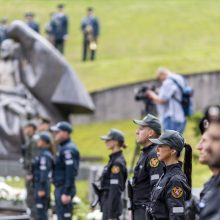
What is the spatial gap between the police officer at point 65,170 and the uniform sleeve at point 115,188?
186 cm

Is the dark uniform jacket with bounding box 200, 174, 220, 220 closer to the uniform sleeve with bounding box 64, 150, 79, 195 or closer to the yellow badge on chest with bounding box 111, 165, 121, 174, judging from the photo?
the yellow badge on chest with bounding box 111, 165, 121, 174

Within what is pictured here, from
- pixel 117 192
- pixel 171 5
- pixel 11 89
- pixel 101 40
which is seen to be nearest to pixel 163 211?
pixel 117 192

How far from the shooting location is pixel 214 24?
37656 mm

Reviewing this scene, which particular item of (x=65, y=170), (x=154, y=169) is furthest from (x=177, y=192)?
(x=65, y=170)

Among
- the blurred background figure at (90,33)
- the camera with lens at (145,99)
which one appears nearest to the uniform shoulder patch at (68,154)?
the camera with lens at (145,99)

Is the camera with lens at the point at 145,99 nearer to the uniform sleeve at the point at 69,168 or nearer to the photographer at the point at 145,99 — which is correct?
the photographer at the point at 145,99

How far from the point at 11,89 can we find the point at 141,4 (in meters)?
20.4

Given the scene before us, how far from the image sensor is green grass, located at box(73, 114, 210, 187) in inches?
813

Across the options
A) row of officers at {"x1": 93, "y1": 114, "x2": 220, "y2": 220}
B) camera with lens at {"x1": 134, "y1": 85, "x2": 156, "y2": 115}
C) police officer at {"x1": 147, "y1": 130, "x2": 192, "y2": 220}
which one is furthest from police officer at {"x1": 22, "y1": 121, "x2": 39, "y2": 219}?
police officer at {"x1": 147, "y1": 130, "x2": 192, "y2": 220}

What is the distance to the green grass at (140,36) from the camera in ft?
98.0

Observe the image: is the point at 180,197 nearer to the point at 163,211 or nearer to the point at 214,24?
the point at 163,211

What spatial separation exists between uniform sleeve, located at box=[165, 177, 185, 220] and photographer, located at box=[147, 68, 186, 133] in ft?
25.0

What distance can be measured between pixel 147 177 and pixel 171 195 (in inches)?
56.6

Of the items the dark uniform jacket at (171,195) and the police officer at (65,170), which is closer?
the dark uniform jacket at (171,195)
